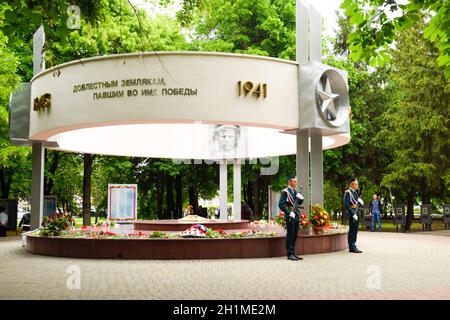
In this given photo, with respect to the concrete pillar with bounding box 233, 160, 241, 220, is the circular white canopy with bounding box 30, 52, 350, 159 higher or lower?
higher

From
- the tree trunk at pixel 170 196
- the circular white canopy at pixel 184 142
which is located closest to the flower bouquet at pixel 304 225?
the circular white canopy at pixel 184 142

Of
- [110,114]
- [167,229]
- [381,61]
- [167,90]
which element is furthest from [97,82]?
[381,61]

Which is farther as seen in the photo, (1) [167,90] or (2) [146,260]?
(1) [167,90]

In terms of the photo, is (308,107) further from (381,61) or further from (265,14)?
(265,14)

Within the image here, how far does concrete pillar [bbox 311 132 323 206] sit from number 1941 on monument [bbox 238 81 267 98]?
2447mm

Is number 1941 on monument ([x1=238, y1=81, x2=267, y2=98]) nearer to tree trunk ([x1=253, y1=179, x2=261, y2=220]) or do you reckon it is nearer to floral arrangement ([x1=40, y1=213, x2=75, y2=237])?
floral arrangement ([x1=40, y1=213, x2=75, y2=237])

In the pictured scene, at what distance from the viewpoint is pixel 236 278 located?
10.4 metres

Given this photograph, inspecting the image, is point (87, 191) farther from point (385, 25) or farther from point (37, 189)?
point (385, 25)

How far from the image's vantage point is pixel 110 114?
14.9m

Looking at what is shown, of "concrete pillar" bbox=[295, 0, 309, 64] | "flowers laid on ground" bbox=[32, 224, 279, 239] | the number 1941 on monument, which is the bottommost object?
"flowers laid on ground" bbox=[32, 224, 279, 239]

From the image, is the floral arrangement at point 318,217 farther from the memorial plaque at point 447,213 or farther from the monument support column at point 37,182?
the memorial plaque at point 447,213

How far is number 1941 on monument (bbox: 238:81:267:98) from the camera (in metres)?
14.9

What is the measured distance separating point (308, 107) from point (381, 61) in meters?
6.06

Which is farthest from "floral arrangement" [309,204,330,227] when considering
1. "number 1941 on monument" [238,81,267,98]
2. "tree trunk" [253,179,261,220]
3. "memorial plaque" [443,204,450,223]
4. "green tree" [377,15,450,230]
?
"tree trunk" [253,179,261,220]
